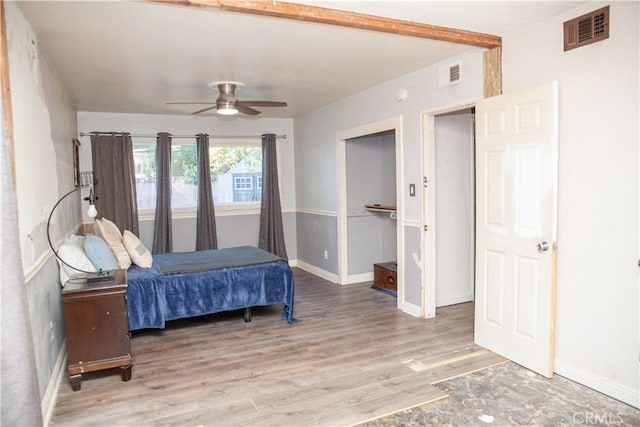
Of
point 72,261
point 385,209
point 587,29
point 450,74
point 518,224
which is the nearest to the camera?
point 587,29

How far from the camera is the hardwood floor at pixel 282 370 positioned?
2.64 metres

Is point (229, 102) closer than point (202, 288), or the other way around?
point (202, 288)

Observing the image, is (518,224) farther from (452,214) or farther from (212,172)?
(212,172)

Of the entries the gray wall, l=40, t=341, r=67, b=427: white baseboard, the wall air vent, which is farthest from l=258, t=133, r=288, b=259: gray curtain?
l=40, t=341, r=67, b=427: white baseboard

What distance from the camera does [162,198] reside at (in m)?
6.16

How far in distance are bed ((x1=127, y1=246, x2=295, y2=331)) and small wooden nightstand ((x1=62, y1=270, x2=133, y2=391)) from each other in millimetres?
728

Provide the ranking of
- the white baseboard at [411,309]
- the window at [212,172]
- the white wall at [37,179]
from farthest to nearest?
1. the window at [212,172]
2. the white baseboard at [411,309]
3. the white wall at [37,179]

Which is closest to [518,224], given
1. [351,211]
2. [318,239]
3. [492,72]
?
[492,72]

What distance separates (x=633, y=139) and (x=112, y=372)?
12.3 feet

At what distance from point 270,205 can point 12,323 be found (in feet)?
16.7

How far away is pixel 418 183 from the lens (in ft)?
14.0

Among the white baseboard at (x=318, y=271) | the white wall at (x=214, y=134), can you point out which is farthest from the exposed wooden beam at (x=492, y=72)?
the white wall at (x=214, y=134)

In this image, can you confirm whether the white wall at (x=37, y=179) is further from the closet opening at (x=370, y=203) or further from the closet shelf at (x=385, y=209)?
the closet shelf at (x=385, y=209)

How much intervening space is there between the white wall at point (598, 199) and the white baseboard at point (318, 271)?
132 inches
